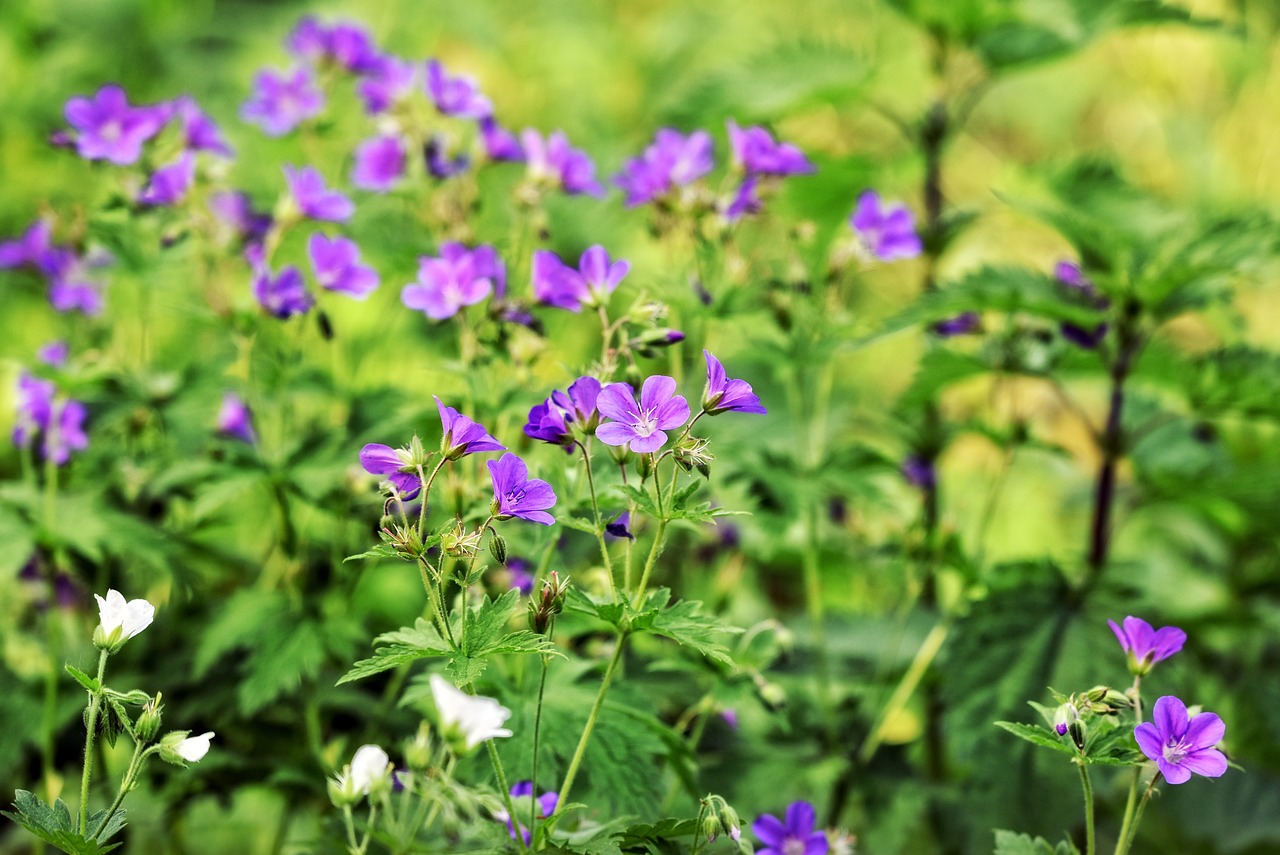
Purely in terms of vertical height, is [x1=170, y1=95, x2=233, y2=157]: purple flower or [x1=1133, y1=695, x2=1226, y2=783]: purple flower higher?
[x1=170, y1=95, x2=233, y2=157]: purple flower

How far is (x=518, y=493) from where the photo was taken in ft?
4.36

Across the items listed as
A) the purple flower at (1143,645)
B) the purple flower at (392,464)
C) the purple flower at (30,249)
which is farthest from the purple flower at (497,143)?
the purple flower at (1143,645)

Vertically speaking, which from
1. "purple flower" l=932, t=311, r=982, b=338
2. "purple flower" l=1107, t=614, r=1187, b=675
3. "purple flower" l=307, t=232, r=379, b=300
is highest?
"purple flower" l=307, t=232, r=379, b=300

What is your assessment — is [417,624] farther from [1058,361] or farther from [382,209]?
[382,209]

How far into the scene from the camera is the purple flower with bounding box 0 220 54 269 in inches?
91.0

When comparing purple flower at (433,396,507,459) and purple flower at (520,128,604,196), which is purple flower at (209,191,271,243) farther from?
purple flower at (433,396,507,459)

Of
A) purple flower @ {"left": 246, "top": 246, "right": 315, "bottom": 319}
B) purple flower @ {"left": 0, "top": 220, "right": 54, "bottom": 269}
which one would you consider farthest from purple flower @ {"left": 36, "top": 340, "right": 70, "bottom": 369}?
purple flower @ {"left": 246, "top": 246, "right": 315, "bottom": 319}

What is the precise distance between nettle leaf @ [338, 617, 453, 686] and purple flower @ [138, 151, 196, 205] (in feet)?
3.43

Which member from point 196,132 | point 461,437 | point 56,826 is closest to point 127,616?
point 56,826

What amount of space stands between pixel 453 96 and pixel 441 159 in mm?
119

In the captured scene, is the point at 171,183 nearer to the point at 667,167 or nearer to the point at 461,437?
the point at 667,167

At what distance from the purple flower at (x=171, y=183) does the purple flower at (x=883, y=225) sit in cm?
116

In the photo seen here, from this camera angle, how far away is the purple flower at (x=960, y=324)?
2246 millimetres

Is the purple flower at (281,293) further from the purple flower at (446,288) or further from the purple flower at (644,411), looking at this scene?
the purple flower at (644,411)
